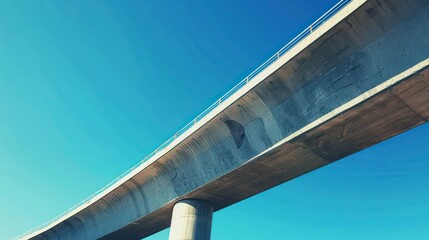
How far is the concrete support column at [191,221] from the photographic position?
18594 millimetres

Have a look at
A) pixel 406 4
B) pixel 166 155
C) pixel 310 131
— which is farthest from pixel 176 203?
pixel 406 4

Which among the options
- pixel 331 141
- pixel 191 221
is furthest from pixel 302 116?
pixel 191 221

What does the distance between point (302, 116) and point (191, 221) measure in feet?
34.3

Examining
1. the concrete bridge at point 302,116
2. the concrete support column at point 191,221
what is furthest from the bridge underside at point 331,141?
the concrete support column at point 191,221

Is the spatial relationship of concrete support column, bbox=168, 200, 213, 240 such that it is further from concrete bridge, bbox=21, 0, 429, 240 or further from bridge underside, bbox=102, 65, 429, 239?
bridge underside, bbox=102, 65, 429, 239

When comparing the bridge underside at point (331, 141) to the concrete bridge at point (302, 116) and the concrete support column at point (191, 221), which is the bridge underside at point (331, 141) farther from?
the concrete support column at point (191, 221)

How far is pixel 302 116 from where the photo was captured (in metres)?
13.9

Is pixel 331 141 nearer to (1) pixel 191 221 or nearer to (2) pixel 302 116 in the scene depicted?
(2) pixel 302 116

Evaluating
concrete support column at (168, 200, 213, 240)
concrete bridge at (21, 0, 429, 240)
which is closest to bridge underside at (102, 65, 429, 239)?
concrete bridge at (21, 0, 429, 240)

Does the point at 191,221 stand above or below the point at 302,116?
below

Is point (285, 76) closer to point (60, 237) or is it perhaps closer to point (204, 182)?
point (204, 182)

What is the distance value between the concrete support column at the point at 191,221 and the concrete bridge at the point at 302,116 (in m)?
0.07

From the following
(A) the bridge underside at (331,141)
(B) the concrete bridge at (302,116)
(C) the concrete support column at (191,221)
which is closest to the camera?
(B) the concrete bridge at (302,116)

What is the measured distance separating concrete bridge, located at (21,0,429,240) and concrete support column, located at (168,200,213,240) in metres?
0.07
